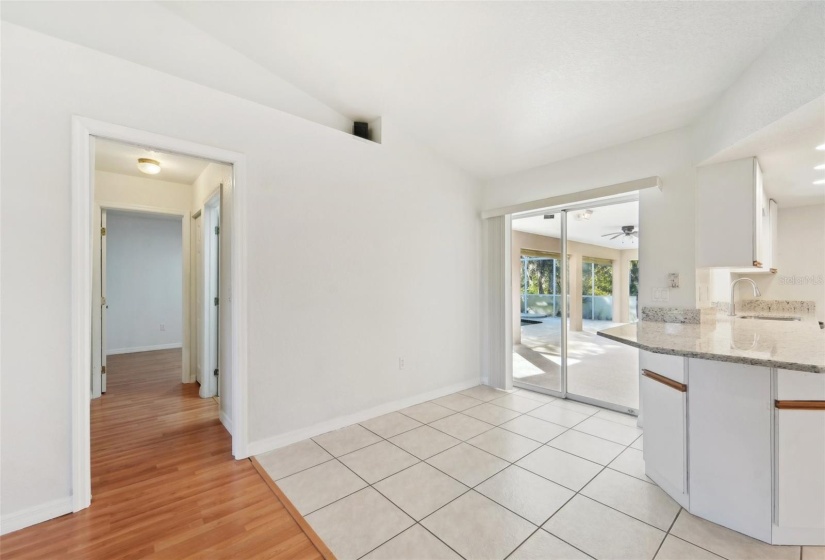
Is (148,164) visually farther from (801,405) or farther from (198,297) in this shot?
(801,405)

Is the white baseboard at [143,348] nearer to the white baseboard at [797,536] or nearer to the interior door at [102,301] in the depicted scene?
the interior door at [102,301]

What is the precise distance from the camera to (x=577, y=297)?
21.2 feet

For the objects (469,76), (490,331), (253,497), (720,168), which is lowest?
(253,497)

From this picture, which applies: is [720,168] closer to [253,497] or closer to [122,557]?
[253,497]

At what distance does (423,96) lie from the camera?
3070mm

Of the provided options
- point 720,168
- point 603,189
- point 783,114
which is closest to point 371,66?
point 603,189

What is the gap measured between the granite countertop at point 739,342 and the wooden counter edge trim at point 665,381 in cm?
25

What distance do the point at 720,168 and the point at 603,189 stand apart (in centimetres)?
85

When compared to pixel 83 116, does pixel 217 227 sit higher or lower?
lower

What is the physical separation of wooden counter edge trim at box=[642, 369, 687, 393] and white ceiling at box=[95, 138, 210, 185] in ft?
13.0

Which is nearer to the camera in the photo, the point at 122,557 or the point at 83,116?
the point at 122,557

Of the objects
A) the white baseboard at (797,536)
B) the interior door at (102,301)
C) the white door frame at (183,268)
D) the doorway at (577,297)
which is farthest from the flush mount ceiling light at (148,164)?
the white baseboard at (797,536)

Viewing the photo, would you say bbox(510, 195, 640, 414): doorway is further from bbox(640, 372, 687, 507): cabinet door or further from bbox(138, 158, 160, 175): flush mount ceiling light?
bbox(138, 158, 160, 175): flush mount ceiling light

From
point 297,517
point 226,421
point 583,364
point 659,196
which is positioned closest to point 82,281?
point 226,421
